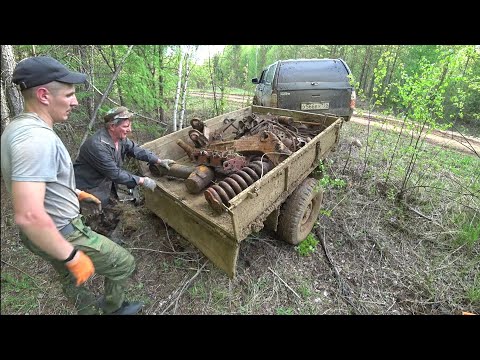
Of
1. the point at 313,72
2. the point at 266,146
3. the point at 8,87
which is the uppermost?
the point at 313,72

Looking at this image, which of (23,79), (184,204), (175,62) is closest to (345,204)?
(184,204)

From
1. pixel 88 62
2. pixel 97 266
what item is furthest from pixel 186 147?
pixel 88 62

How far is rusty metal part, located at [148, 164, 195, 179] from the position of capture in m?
3.36

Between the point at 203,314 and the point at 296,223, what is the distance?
154 centimetres

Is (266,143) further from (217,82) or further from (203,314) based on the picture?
(217,82)

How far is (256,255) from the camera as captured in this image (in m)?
3.47

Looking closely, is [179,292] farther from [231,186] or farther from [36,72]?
[36,72]

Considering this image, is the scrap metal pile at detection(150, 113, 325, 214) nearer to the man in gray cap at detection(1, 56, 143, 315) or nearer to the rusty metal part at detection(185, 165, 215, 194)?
the rusty metal part at detection(185, 165, 215, 194)

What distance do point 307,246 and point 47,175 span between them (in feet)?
10.4

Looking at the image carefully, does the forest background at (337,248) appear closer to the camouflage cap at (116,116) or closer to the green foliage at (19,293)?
the green foliage at (19,293)

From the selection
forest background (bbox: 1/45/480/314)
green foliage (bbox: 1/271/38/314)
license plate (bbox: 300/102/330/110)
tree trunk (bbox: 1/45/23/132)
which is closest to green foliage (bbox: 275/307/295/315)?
forest background (bbox: 1/45/480/314)

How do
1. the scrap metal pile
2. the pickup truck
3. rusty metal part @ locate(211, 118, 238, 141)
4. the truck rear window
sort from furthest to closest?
1. the truck rear window
2. rusty metal part @ locate(211, 118, 238, 141)
3. the scrap metal pile
4. the pickup truck

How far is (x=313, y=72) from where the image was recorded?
5977mm

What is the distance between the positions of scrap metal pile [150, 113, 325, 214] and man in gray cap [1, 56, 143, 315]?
3.72 feet
